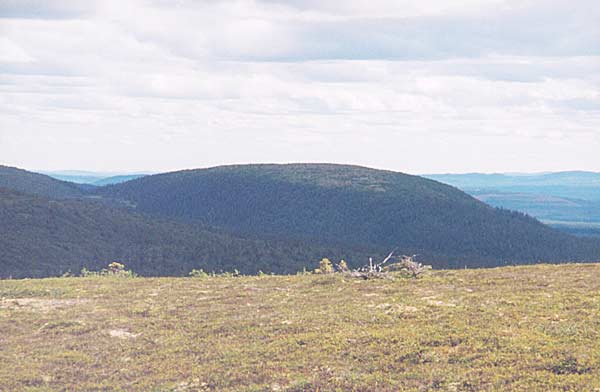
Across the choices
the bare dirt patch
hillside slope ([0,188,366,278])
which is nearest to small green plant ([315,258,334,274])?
the bare dirt patch

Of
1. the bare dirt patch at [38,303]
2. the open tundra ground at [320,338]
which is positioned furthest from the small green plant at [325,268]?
the bare dirt patch at [38,303]

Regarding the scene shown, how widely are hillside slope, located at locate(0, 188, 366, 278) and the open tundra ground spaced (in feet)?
225

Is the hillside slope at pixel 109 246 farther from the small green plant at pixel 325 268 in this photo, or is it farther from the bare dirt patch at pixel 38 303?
the bare dirt patch at pixel 38 303

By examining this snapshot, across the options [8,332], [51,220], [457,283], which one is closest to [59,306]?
[8,332]

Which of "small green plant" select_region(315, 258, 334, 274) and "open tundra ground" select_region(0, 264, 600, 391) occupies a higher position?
"open tundra ground" select_region(0, 264, 600, 391)

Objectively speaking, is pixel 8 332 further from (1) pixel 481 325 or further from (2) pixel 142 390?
(1) pixel 481 325

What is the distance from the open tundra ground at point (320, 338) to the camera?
2072 centimetres

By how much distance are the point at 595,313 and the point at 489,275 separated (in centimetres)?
1670

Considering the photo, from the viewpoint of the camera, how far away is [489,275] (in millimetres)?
42969

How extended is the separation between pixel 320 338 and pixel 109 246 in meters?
114

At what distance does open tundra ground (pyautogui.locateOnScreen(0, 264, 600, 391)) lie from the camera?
68.0ft

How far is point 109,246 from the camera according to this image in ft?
437

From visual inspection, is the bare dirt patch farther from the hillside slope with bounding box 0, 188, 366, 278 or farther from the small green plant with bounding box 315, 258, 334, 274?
the hillside slope with bounding box 0, 188, 366, 278

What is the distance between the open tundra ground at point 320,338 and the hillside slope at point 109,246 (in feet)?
225
